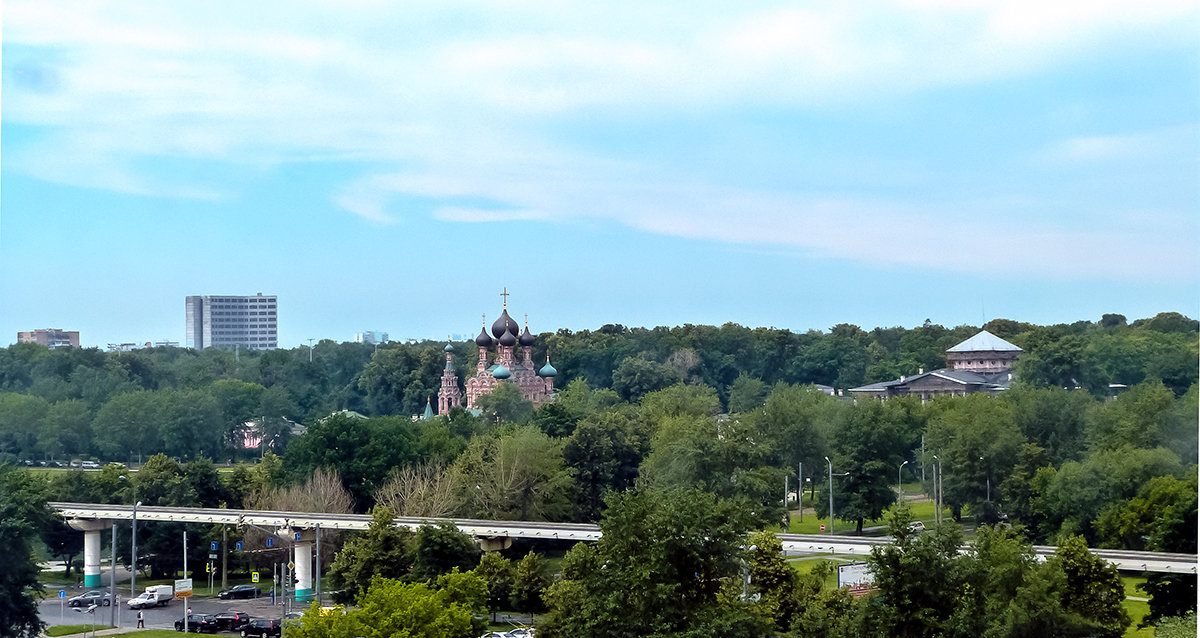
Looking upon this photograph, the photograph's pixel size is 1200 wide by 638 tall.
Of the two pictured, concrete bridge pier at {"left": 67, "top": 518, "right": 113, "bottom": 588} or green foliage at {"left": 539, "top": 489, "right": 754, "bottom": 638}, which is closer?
green foliage at {"left": 539, "top": 489, "right": 754, "bottom": 638}

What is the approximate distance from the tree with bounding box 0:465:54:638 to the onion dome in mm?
29324

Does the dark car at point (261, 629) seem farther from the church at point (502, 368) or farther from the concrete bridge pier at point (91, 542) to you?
the church at point (502, 368)

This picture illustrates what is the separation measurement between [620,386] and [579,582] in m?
39.6

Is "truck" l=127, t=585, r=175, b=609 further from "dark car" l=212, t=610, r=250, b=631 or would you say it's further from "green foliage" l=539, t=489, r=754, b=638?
"green foliage" l=539, t=489, r=754, b=638

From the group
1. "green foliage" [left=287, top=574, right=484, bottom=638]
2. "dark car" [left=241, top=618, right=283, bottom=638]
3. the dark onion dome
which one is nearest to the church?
the dark onion dome

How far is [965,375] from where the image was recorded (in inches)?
2146

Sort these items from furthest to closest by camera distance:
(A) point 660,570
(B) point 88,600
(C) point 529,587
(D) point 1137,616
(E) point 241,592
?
(E) point 241,592
(B) point 88,600
(C) point 529,587
(D) point 1137,616
(A) point 660,570

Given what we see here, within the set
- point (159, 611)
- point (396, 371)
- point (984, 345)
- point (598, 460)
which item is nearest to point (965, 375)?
point (984, 345)

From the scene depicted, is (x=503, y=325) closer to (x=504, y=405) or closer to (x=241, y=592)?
(x=504, y=405)

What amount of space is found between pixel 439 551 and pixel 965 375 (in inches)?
1396

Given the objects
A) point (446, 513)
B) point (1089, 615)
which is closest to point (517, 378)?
point (446, 513)

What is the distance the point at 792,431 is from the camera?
34375 millimetres

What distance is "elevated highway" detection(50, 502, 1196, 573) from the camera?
20672 mm

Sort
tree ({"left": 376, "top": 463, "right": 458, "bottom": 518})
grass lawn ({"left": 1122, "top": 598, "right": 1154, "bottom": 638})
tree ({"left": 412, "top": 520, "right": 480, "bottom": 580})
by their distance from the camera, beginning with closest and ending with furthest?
grass lawn ({"left": 1122, "top": 598, "right": 1154, "bottom": 638}) → tree ({"left": 412, "top": 520, "right": 480, "bottom": 580}) → tree ({"left": 376, "top": 463, "right": 458, "bottom": 518})
